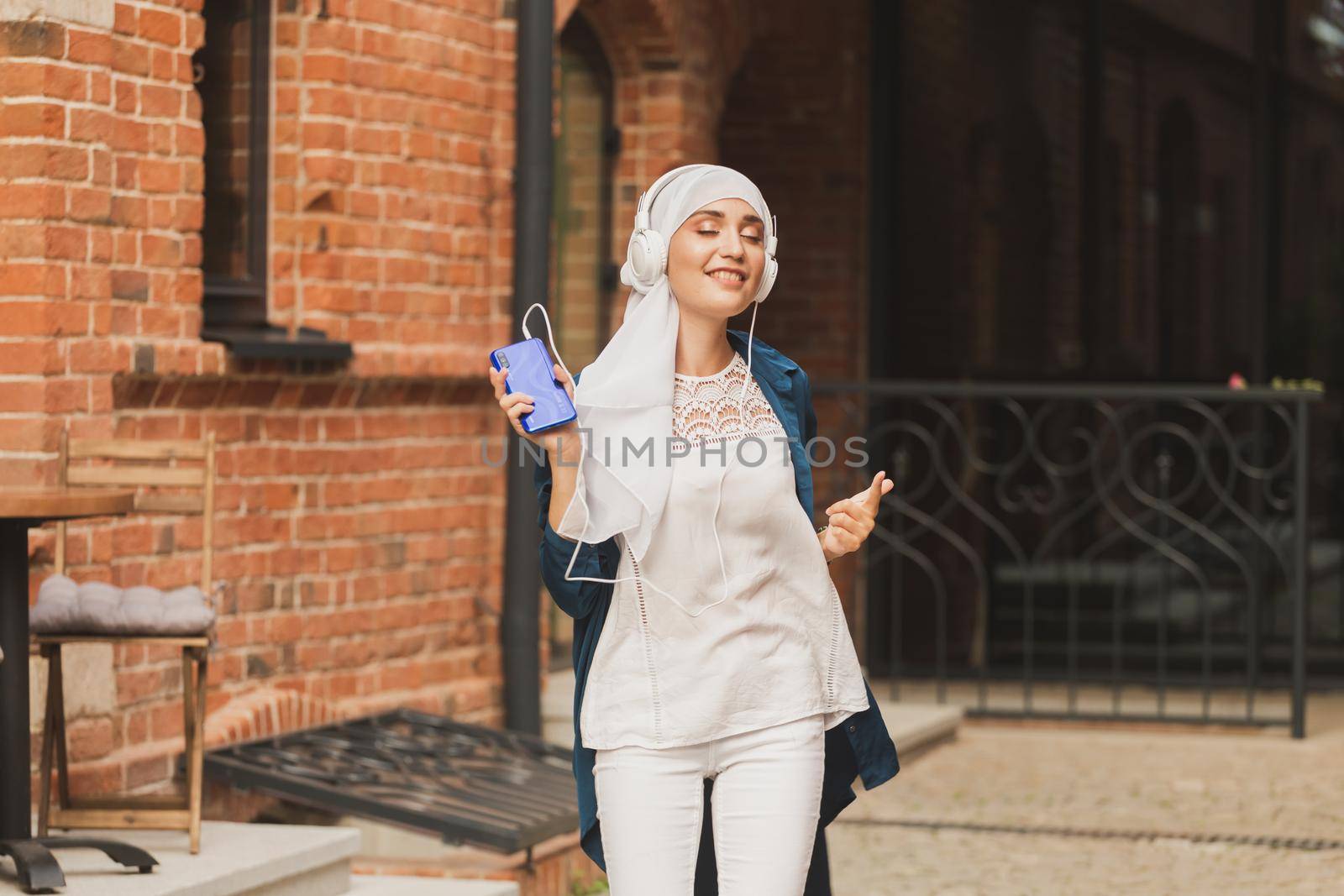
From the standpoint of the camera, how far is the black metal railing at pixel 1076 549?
8.84 m

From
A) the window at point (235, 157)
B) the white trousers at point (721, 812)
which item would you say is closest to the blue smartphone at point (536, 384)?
the white trousers at point (721, 812)

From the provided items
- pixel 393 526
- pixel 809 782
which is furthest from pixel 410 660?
pixel 809 782

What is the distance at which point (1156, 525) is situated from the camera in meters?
9.02

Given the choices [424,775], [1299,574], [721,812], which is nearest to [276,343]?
[424,775]

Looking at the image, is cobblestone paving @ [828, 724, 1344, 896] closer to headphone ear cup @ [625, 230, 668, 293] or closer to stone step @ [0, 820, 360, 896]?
stone step @ [0, 820, 360, 896]

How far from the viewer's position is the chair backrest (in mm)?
4805

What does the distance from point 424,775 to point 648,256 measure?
9.41 feet

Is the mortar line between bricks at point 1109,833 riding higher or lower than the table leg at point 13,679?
lower

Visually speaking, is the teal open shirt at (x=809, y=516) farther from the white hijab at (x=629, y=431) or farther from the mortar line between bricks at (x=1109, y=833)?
the mortar line between bricks at (x=1109, y=833)

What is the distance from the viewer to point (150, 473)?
4.82 m

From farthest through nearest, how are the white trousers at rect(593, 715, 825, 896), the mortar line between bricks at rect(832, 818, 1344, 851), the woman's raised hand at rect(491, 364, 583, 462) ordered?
the mortar line between bricks at rect(832, 818, 1344, 851) → the white trousers at rect(593, 715, 825, 896) → the woman's raised hand at rect(491, 364, 583, 462)

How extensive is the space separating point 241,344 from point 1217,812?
3.32 metres

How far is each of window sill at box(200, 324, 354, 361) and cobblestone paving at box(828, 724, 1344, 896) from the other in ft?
6.60

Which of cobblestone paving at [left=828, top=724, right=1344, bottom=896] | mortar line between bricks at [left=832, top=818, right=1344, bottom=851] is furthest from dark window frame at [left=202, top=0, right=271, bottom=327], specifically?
mortar line between bricks at [left=832, top=818, right=1344, bottom=851]
